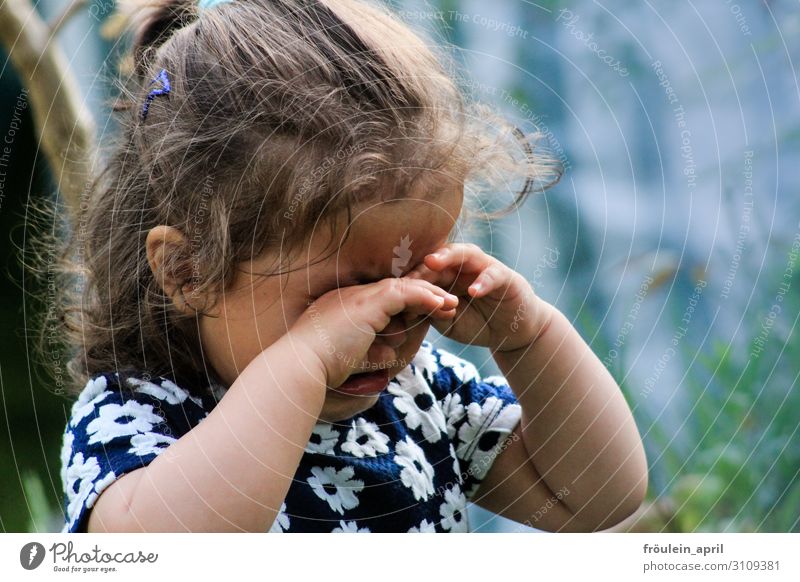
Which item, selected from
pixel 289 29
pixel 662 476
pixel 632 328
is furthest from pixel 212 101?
pixel 662 476

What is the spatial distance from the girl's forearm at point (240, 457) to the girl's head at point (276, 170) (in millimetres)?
48

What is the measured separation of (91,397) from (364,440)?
0.18 m

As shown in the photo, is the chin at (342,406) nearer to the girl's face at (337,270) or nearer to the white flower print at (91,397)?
the girl's face at (337,270)

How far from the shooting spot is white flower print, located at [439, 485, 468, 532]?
69 centimetres

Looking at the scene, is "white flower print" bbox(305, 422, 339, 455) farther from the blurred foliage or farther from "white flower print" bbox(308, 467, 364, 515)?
the blurred foliage

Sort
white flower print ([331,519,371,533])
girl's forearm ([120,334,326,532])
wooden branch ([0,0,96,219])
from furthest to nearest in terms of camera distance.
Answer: wooden branch ([0,0,96,219]) → white flower print ([331,519,371,533]) → girl's forearm ([120,334,326,532])

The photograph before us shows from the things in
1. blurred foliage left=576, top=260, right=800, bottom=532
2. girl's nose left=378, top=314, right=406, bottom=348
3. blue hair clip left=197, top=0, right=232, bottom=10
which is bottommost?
blurred foliage left=576, top=260, right=800, bottom=532

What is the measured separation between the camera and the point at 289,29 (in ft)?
2.04

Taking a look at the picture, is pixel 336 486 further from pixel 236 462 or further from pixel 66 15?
pixel 66 15

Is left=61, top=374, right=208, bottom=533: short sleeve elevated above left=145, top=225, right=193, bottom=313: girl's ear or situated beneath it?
situated beneath

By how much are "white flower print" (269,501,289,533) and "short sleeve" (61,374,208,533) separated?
8 cm
